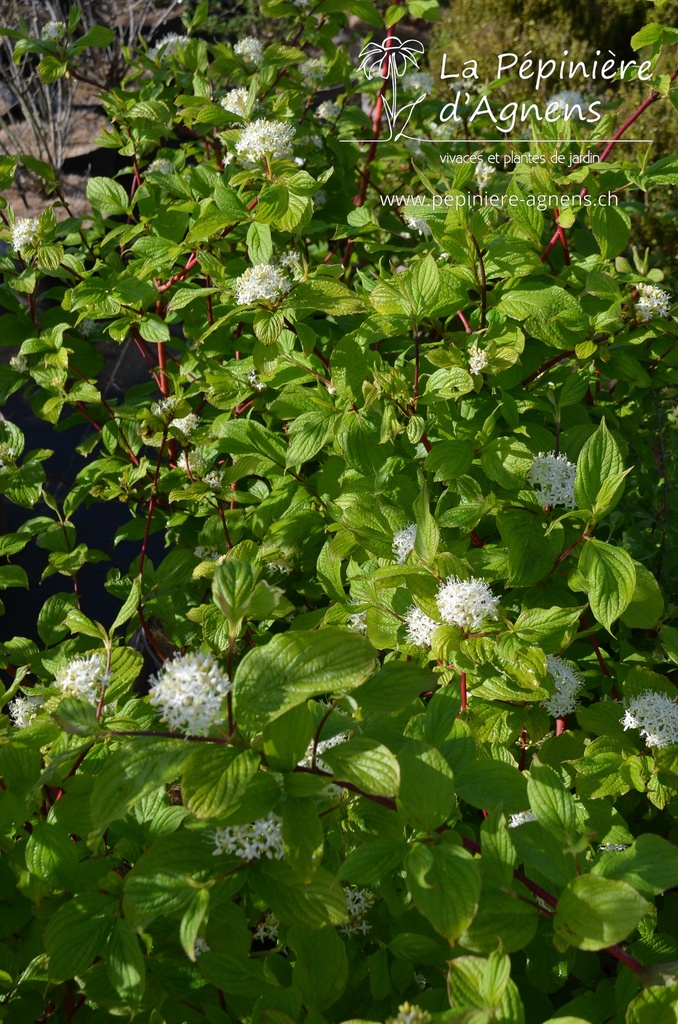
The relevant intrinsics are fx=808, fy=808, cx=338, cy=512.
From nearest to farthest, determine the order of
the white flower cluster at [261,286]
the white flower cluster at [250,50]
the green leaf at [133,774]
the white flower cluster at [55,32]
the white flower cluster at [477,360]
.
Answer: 1. the green leaf at [133,774]
2. the white flower cluster at [477,360]
3. the white flower cluster at [261,286]
4. the white flower cluster at [55,32]
5. the white flower cluster at [250,50]

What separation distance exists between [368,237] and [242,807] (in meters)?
1.29

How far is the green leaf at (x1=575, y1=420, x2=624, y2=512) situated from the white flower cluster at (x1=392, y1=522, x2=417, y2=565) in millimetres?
209

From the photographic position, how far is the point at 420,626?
3.13ft

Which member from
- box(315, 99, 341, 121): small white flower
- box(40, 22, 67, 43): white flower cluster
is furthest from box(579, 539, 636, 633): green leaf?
box(40, 22, 67, 43): white flower cluster

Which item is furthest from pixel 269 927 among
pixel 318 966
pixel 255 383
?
pixel 255 383

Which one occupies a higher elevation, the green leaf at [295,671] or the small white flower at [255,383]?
the green leaf at [295,671]

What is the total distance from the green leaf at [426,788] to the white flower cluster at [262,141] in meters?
1.01

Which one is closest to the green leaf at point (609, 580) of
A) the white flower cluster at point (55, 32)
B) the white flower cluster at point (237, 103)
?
the white flower cluster at point (237, 103)

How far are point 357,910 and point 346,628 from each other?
335 millimetres

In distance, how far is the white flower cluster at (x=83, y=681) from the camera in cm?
92

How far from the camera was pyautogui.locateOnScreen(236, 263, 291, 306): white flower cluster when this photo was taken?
125cm

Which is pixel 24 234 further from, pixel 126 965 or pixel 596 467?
pixel 126 965

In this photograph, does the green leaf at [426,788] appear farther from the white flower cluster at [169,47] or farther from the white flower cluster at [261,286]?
the white flower cluster at [169,47]

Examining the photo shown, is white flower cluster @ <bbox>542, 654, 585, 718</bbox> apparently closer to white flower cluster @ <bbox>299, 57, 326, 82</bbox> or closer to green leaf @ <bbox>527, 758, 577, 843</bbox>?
green leaf @ <bbox>527, 758, 577, 843</bbox>
